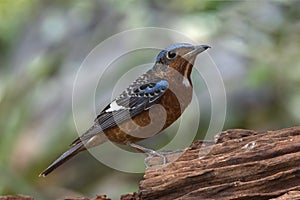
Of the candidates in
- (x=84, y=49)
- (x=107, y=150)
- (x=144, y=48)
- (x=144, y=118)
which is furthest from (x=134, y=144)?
(x=84, y=49)

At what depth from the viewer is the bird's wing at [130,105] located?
412 cm

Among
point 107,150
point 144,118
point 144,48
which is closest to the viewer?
point 144,118

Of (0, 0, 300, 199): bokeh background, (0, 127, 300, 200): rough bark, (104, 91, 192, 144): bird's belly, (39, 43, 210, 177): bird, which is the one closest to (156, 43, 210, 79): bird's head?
(39, 43, 210, 177): bird

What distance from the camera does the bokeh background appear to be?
539cm

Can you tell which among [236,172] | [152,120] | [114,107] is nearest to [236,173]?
[236,172]

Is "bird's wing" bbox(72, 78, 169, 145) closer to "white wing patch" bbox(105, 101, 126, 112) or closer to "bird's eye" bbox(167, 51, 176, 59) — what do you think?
A: "white wing patch" bbox(105, 101, 126, 112)

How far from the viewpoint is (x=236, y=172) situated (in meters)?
3.58

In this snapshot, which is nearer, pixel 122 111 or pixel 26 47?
pixel 122 111

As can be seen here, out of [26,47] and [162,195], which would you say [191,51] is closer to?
[162,195]

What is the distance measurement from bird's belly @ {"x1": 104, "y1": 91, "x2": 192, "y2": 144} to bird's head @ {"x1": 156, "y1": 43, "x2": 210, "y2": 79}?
0.50ft

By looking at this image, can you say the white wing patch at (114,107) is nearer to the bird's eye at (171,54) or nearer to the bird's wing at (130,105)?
the bird's wing at (130,105)

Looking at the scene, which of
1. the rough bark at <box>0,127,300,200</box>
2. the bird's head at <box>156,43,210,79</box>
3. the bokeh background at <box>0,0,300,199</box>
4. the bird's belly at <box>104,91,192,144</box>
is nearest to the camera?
the rough bark at <box>0,127,300,200</box>

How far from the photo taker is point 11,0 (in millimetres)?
5953

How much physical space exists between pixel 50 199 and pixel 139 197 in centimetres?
181
